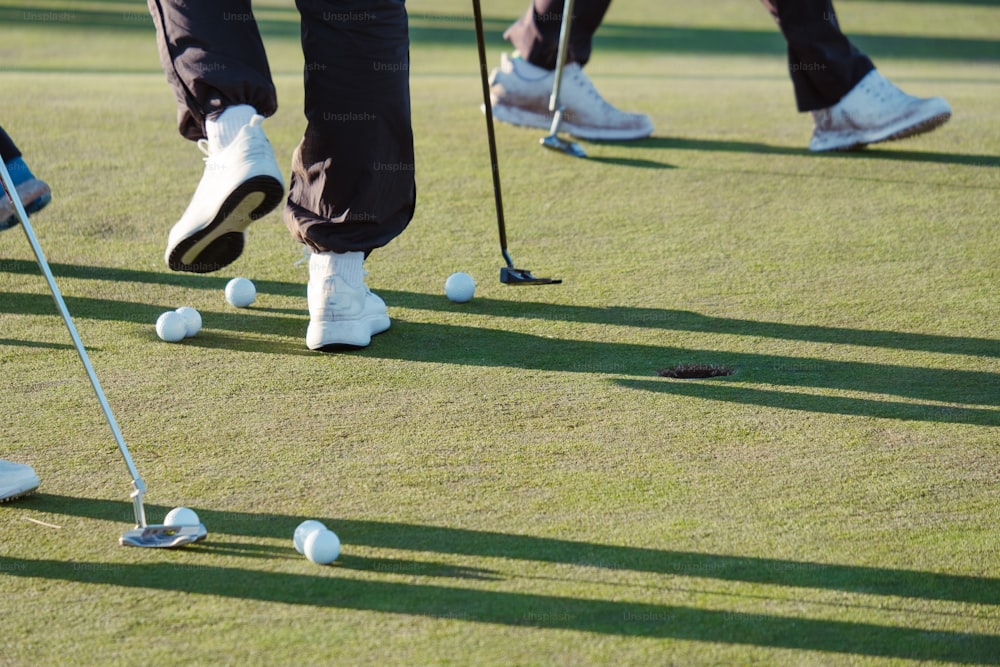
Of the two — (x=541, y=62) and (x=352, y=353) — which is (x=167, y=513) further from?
(x=541, y=62)

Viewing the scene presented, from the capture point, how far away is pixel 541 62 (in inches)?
226

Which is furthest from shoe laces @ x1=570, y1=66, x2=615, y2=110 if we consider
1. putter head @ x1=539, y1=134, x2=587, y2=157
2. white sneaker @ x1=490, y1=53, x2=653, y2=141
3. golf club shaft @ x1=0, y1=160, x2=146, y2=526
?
golf club shaft @ x1=0, y1=160, x2=146, y2=526

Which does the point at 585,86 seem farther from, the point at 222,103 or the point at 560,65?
the point at 222,103

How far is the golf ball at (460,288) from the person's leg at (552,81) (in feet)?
6.68

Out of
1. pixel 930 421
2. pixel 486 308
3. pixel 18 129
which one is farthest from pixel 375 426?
pixel 18 129

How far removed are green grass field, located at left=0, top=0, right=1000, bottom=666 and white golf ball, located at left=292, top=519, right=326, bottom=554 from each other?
0.03 meters

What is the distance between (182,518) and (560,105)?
11.8 feet

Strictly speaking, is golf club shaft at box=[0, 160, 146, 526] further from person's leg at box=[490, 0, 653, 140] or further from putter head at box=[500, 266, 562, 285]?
person's leg at box=[490, 0, 653, 140]

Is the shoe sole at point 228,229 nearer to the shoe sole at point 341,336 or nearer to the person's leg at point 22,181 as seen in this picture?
the shoe sole at point 341,336

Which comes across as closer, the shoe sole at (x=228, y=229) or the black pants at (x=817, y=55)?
the shoe sole at (x=228, y=229)

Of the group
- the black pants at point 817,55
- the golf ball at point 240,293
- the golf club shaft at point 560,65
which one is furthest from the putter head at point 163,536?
the black pants at point 817,55

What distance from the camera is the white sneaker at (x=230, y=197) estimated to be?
9.46ft

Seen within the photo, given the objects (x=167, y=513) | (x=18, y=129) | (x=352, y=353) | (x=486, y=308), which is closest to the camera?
(x=167, y=513)

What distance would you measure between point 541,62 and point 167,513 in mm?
3806
